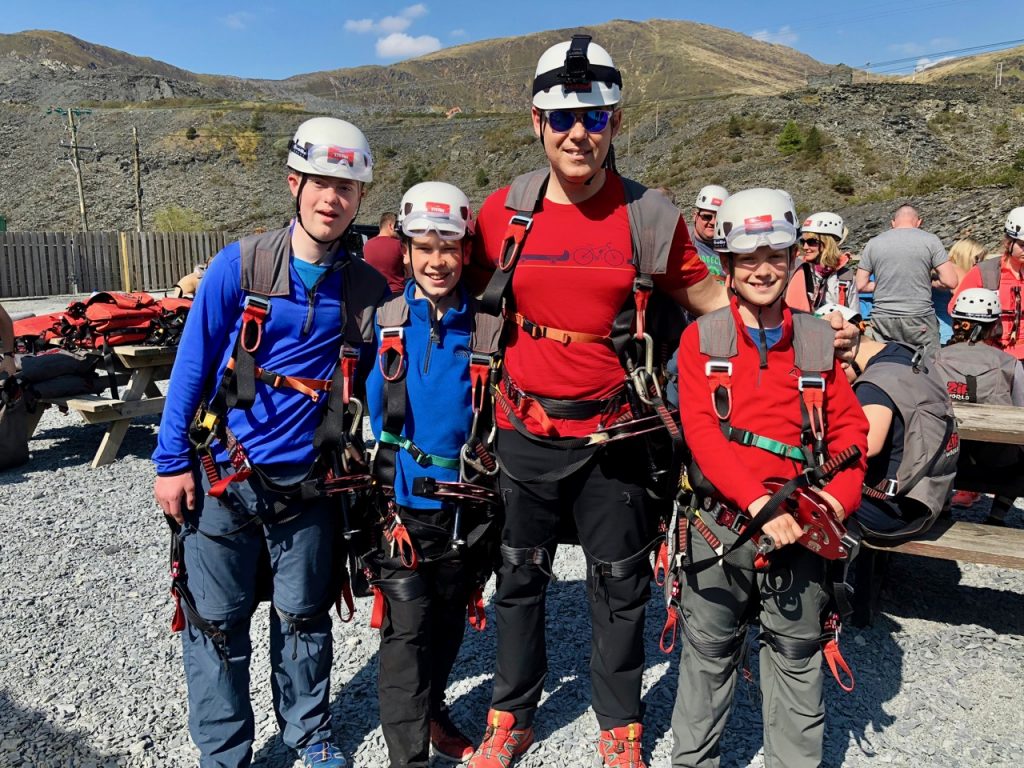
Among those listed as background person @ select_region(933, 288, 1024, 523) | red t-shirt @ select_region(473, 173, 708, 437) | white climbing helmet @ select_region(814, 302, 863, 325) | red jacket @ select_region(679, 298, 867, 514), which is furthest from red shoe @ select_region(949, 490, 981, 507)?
red t-shirt @ select_region(473, 173, 708, 437)

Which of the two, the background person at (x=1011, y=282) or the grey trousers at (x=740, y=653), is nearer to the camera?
the grey trousers at (x=740, y=653)

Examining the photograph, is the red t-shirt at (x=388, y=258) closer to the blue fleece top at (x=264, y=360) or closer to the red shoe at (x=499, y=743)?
the blue fleece top at (x=264, y=360)

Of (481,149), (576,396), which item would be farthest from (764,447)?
(481,149)

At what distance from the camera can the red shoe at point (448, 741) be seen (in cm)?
330

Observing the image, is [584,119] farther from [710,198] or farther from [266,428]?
[710,198]

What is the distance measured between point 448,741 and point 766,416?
204 cm

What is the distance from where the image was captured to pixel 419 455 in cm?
292

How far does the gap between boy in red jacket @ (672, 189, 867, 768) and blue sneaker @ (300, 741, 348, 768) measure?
1.56 m

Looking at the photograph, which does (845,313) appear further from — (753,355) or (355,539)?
(355,539)

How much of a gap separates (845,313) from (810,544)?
1.07 meters

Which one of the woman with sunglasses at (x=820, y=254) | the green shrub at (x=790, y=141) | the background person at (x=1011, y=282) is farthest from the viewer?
the green shrub at (x=790, y=141)

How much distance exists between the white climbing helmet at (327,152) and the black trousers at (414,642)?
4.49ft

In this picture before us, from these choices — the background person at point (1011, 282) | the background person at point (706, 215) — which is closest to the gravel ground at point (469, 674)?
the background person at point (1011, 282)

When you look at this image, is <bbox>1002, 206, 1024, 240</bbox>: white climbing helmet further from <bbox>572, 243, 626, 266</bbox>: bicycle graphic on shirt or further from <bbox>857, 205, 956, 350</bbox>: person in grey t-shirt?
<bbox>572, 243, 626, 266</bbox>: bicycle graphic on shirt
